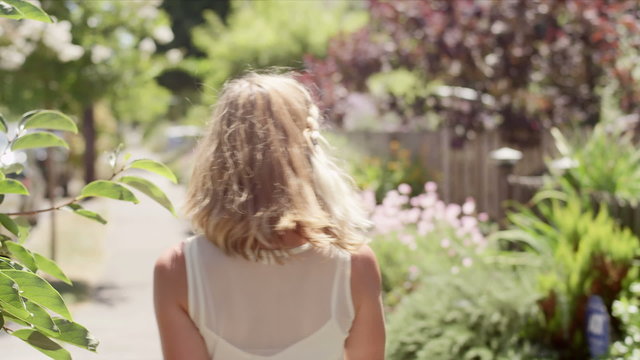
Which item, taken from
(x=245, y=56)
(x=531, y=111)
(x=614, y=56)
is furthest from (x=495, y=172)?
(x=245, y=56)

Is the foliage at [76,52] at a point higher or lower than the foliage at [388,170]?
higher

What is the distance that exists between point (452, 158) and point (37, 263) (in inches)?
444

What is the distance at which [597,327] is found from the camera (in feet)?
17.2

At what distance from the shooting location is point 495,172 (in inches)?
487

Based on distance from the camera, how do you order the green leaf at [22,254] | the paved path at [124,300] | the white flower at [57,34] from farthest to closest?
1. the white flower at [57,34]
2. the paved path at [124,300]
3. the green leaf at [22,254]

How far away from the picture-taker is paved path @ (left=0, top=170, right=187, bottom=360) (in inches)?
296

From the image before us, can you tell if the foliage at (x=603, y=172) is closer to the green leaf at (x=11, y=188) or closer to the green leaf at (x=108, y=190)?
the green leaf at (x=108, y=190)

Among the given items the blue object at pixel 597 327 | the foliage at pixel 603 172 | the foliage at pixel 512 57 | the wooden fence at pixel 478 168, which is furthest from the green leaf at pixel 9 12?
the foliage at pixel 512 57

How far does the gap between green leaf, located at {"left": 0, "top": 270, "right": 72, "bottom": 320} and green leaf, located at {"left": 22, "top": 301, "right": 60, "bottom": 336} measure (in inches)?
0.9

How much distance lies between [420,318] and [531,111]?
23.2 ft

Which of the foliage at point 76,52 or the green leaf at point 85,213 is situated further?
the foliage at point 76,52

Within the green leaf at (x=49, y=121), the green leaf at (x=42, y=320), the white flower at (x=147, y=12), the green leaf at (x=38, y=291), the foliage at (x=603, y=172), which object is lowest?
the green leaf at (x=42, y=320)

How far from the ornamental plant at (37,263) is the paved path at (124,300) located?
246 centimetres

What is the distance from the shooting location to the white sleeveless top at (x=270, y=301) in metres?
2.12
